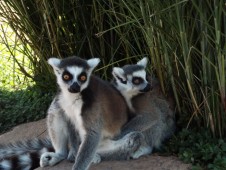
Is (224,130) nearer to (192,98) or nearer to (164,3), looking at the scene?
(192,98)

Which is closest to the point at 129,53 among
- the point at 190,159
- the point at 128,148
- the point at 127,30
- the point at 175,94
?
the point at 127,30

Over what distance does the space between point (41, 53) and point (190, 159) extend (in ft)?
8.42

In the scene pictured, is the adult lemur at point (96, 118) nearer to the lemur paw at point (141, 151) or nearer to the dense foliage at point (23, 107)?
the lemur paw at point (141, 151)

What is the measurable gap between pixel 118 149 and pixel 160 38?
114 cm

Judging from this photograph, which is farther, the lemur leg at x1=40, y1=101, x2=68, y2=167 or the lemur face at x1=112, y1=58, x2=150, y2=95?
the lemur face at x1=112, y1=58, x2=150, y2=95

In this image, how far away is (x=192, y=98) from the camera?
4.36 meters

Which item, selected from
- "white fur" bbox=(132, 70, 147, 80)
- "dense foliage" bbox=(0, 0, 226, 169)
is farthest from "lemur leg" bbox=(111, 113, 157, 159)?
"white fur" bbox=(132, 70, 147, 80)

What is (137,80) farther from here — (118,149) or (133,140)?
(118,149)

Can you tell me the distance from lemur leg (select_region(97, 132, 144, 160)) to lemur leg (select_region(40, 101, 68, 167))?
355 millimetres

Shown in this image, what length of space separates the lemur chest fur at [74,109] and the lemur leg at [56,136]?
0.11 metres

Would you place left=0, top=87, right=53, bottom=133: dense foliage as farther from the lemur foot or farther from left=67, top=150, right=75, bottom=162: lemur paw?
the lemur foot

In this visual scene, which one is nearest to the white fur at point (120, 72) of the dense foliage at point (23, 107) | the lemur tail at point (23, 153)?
the lemur tail at point (23, 153)

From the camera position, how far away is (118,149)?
14.7 ft

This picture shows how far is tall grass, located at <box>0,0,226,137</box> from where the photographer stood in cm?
415
